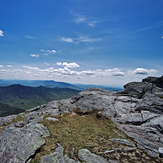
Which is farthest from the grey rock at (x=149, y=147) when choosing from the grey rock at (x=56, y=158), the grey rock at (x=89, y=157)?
the grey rock at (x=56, y=158)

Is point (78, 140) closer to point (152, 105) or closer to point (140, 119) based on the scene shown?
point (140, 119)

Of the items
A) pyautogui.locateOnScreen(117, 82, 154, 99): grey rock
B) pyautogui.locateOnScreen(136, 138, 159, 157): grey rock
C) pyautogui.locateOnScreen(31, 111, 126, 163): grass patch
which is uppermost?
pyautogui.locateOnScreen(117, 82, 154, 99): grey rock

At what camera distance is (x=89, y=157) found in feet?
39.7

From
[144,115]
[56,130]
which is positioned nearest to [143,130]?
[144,115]

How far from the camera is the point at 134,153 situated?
12.8 meters

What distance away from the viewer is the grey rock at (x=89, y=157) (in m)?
11.5

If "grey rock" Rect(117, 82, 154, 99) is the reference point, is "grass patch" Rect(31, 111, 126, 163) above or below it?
below

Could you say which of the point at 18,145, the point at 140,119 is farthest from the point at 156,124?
the point at 18,145

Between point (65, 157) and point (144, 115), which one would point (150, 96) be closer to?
point (144, 115)

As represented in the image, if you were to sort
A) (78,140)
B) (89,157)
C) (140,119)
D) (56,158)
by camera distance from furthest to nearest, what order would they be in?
(140,119)
(78,140)
(89,157)
(56,158)

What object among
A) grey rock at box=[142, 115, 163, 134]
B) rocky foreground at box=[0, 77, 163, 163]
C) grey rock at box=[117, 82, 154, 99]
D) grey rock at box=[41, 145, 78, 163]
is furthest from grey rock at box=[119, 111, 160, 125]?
grey rock at box=[41, 145, 78, 163]

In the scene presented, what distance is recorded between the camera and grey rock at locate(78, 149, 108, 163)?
11.5 m

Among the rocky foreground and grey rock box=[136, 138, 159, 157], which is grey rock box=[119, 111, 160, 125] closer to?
the rocky foreground

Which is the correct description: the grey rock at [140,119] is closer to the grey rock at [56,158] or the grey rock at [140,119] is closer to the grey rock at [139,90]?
the grey rock at [139,90]
